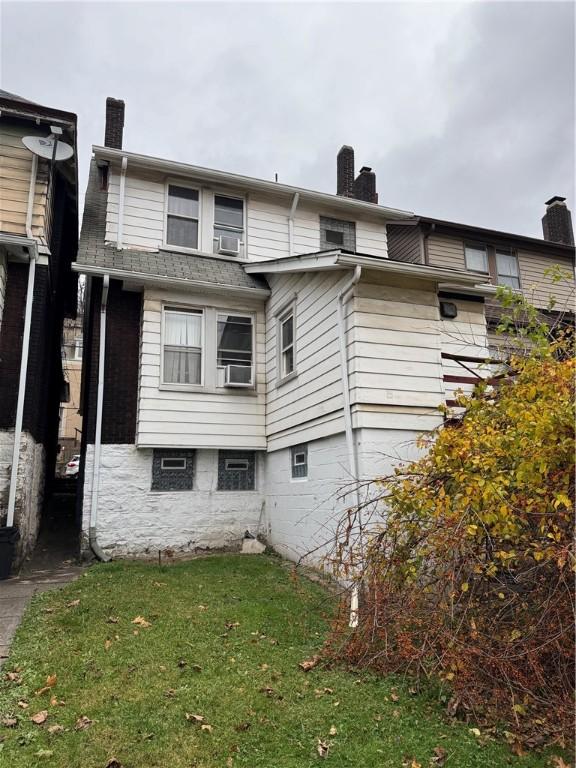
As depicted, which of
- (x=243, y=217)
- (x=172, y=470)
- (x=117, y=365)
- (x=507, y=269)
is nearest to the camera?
(x=117, y=365)

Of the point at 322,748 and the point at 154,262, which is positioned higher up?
the point at 154,262

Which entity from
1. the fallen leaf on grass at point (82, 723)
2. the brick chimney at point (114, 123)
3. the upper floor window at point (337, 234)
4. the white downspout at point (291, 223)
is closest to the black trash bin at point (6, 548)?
the fallen leaf on grass at point (82, 723)

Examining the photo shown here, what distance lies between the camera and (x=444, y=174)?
1786 cm

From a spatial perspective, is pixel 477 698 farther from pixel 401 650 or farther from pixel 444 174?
pixel 444 174

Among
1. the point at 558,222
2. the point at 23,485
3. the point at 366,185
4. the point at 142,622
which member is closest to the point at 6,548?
the point at 23,485

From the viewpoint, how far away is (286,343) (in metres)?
9.38

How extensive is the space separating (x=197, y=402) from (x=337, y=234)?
213 inches

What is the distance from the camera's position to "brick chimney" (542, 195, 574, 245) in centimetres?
1656

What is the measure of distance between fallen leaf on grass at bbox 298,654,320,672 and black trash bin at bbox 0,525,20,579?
5.08 metres

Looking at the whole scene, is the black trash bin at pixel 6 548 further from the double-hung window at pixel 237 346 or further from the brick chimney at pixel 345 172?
the brick chimney at pixel 345 172

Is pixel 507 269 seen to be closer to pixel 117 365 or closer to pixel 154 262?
pixel 154 262

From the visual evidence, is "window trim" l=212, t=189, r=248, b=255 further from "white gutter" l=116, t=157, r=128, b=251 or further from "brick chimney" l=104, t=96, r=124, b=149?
"brick chimney" l=104, t=96, r=124, b=149

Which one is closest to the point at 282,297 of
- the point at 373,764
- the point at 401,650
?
the point at 401,650

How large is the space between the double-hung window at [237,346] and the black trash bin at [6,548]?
14.6 ft
